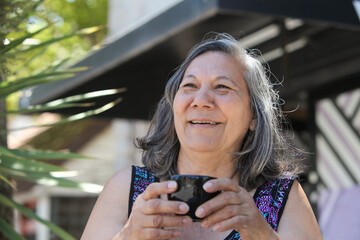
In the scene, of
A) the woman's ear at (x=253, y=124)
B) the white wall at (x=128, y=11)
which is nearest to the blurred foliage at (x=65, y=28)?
the white wall at (x=128, y=11)

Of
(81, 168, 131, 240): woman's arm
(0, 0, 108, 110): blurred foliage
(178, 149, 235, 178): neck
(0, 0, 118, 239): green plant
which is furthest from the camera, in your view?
(0, 0, 108, 110): blurred foliage

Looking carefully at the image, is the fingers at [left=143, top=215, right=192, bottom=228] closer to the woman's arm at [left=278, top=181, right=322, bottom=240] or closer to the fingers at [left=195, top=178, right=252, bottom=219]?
the fingers at [left=195, top=178, right=252, bottom=219]

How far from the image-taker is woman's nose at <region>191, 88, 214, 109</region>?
6.42ft

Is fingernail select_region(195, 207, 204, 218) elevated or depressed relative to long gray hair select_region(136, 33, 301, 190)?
depressed

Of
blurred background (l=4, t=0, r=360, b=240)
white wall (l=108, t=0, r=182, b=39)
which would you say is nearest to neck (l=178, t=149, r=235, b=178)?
blurred background (l=4, t=0, r=360, b=240)

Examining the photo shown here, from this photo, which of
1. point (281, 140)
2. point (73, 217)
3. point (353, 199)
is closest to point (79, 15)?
point (73, 217)

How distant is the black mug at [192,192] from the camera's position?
155 cm

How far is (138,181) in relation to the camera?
2.11 metres

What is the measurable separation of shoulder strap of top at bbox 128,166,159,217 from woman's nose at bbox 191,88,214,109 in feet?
1.15

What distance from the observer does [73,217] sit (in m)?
13.7

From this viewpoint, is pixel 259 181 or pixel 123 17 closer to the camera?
pixel 259 181

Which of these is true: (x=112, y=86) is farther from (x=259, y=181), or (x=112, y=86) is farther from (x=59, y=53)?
(x=59, y=53)

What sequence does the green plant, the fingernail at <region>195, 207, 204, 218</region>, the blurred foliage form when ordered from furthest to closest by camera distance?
1. the blurred foliage
2. the green plant
3. the fingernail at <region>195, 207, 204, 218</region>

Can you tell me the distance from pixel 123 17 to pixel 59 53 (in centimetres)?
345
